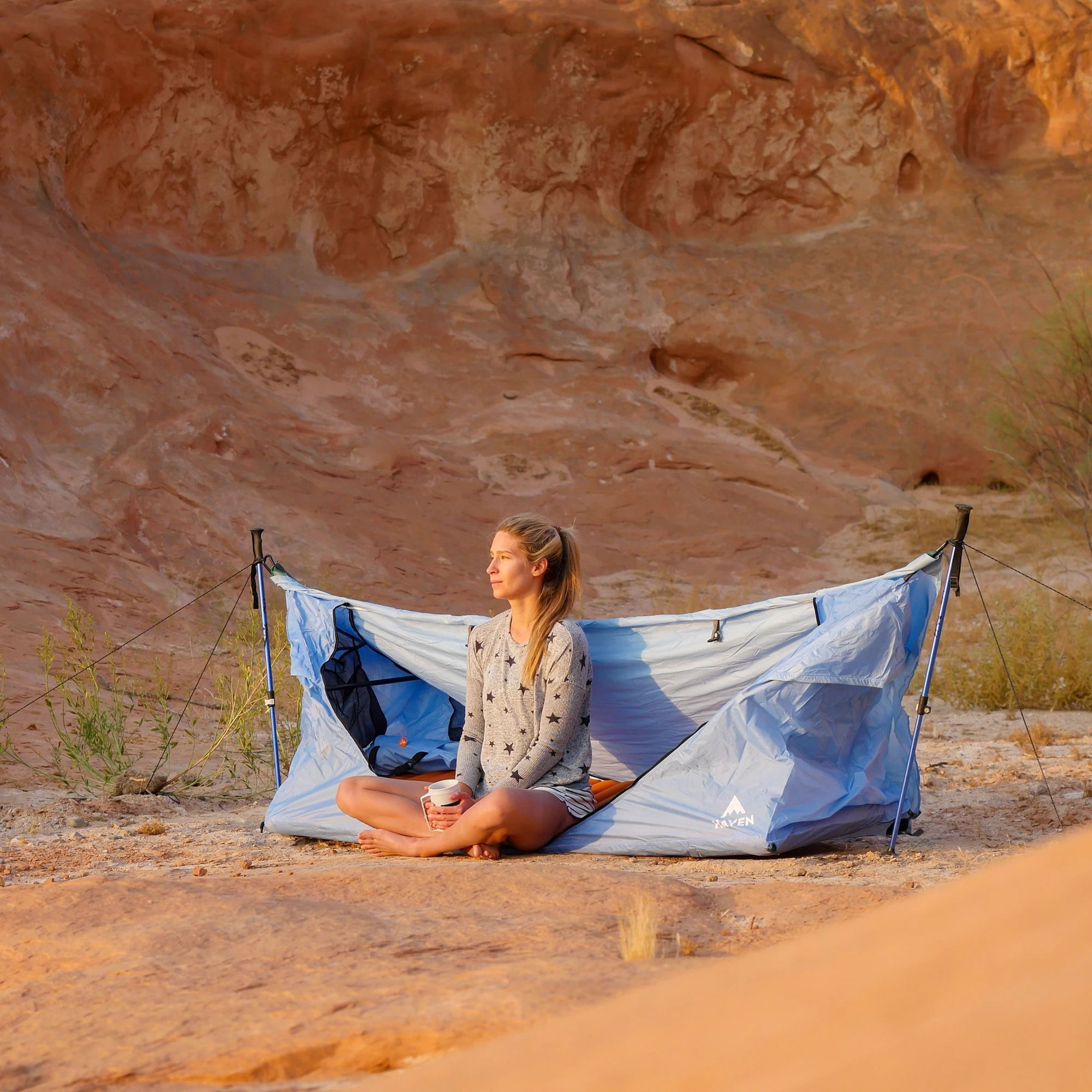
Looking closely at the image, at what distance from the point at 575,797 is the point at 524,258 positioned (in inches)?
462

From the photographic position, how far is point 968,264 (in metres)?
15.5

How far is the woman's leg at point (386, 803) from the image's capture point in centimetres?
432

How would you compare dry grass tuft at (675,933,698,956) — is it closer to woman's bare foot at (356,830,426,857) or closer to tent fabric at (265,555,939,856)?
tent fabric at (265,555,939,856)

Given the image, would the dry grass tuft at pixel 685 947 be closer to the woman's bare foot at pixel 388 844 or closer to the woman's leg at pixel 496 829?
the woman's leg at pixel 496 829

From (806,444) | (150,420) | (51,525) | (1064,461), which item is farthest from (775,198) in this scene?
(51,525)

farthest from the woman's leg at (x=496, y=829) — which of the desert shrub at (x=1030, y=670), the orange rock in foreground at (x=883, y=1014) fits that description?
the desert shrub at (x=1030, y=670)

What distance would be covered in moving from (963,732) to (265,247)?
1028cm

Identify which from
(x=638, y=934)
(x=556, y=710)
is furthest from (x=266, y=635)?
(x=638, y=934)

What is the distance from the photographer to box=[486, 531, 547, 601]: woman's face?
4.23 metres

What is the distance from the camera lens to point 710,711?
4867mm

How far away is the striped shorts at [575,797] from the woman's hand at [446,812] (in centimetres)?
23

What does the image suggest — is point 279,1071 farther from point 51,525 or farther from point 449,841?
point 51,525

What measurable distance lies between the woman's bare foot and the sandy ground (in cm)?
8

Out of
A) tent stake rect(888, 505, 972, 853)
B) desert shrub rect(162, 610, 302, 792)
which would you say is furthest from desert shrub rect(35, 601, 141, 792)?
tent stake rect(888, 505, 972, 853)
